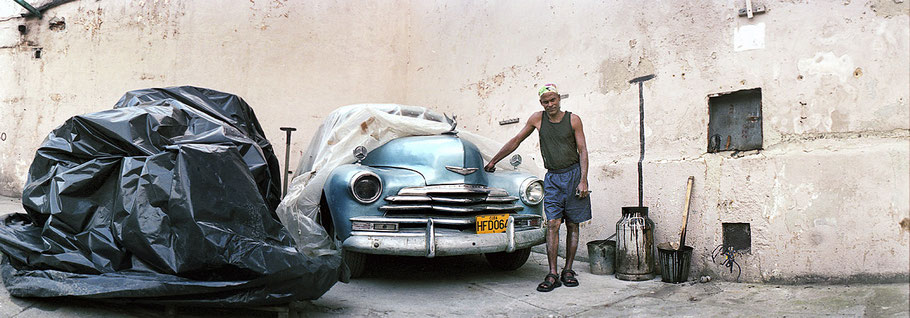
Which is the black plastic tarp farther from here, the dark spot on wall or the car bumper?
the dark spot on wall

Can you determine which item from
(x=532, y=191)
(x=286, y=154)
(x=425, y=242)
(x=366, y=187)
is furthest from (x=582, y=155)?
(x=286, y=154)

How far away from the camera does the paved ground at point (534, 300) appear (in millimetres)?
2760

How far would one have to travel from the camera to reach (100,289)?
2.50 m

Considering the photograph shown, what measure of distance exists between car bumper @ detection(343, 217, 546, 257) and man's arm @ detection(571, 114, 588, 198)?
0.74 m

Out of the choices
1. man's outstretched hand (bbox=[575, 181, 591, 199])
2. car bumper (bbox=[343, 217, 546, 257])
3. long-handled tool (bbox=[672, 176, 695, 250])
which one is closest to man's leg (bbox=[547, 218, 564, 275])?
man's outstretched hand (bbox=[575, 181, 591, 199])

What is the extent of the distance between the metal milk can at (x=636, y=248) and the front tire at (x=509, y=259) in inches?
30.3

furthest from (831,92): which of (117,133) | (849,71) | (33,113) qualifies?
(33,113)

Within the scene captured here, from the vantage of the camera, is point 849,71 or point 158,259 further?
point 849,71

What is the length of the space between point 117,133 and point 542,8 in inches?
176

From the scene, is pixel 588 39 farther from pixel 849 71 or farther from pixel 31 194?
pixel 31 194

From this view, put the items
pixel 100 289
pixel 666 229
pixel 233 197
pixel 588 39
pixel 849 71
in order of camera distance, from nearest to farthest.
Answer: pixel 100 289
pixel 233 197
pixel 849 71
pixel 666 229
pixel 588 39

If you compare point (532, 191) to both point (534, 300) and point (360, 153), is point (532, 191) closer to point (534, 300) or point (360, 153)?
point (534, 300)

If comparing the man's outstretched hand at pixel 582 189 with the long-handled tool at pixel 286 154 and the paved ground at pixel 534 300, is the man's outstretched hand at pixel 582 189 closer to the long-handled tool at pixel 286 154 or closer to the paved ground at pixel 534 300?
the paved ground at pixel 534 300

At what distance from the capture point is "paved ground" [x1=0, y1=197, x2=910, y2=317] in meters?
2.76
